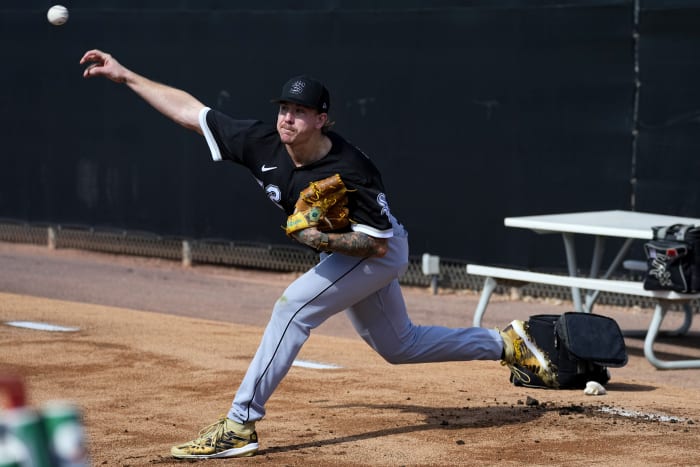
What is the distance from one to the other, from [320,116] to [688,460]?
7.15ft

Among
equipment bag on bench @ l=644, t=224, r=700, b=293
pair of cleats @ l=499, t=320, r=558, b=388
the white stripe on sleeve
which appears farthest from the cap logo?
equipment bag on bench @ l=644, t=224, r=700, b=293

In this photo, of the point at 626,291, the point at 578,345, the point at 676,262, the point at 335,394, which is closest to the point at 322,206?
the point at 335,394

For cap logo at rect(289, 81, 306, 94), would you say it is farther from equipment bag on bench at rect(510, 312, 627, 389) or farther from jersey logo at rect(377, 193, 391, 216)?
equipment bag on bench at rect(510, 312, 627, 389)

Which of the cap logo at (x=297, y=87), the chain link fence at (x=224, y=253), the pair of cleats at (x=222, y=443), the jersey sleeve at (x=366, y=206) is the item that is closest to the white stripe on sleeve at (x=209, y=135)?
the cap logo at (x=297, y=87)

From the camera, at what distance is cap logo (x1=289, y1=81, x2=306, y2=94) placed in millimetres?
5207

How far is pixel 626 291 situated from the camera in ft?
26.7

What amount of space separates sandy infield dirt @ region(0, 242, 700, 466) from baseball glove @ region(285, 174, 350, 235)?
1.00m

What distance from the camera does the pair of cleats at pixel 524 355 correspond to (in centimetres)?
614

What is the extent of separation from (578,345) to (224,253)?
687 cm

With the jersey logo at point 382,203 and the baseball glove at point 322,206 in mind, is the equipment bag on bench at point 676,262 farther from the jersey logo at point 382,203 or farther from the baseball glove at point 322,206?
the baseball glove at point 322,206

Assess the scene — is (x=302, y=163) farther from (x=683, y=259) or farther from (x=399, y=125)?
(x=399, y=125)

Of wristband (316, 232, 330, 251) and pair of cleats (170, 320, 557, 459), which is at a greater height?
wristband (316, 232, 330, 251)

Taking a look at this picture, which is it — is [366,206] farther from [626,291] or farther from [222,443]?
[626,291]

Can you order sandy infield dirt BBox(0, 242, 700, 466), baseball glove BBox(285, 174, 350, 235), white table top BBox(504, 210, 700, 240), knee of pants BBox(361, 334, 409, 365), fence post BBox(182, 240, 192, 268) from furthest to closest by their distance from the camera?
fence post BBox(182, 240, 192, 268), white table top BBox(504, 210, 700, 240), knee of pants BBox(361, 334, 409, 365), sandy infield dirt BBox(0, 242, 700, 466), baseball glove BBox(285, 174, 350, 235)
